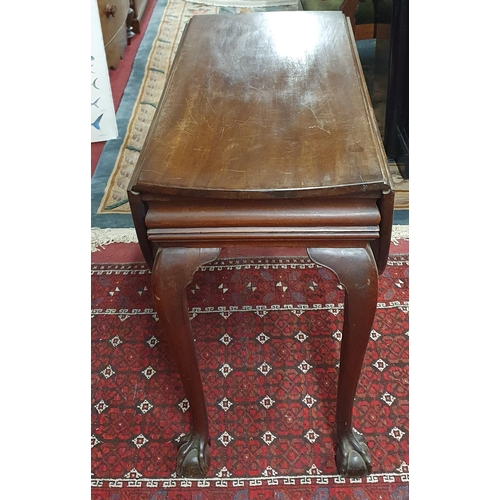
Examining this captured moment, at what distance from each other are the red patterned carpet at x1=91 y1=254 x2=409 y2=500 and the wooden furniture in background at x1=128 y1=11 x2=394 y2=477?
0.21 feet

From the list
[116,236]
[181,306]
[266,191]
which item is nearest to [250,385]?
[181,306]

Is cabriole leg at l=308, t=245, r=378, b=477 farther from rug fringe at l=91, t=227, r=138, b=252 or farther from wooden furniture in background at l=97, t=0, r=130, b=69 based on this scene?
wooden furniture in background at l=97, t=0, r=130, b=69

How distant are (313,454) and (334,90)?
77 cm

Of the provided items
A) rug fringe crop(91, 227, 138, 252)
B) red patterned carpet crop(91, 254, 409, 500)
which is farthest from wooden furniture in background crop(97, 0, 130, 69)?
red patterned carpet crop(91, 254, 409, 500)

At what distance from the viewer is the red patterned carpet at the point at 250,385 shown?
109 centimetres

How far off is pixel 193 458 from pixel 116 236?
861mm

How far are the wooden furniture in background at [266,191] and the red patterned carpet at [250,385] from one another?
0.06 m

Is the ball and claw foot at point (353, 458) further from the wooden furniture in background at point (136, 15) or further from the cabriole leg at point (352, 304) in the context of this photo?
the wooden furniture in background at point (136, 15)

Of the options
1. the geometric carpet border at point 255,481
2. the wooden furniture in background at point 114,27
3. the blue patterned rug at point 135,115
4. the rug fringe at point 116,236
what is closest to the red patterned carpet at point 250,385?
the geometric carpet border at point 255,481

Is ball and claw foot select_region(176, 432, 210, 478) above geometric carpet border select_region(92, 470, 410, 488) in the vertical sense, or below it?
above

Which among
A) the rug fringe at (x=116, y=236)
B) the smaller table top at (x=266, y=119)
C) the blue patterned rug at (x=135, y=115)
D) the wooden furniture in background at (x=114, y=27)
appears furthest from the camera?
the wooden furniture in background at (x=114, y=27)

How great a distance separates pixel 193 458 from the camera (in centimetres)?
108

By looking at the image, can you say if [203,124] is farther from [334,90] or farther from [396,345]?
[396,345]

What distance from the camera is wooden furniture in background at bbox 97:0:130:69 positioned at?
2.45m
